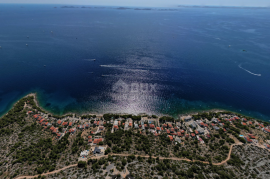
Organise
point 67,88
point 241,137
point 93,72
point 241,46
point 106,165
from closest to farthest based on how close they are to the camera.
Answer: point 106,165 → point 241,137 → point 67,88 → point 93,72 → point 241,46

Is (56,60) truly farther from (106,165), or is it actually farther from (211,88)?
(211,88)

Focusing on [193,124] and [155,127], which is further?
[193,124]

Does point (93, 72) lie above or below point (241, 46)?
below

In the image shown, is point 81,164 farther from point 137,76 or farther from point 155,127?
point 137,76

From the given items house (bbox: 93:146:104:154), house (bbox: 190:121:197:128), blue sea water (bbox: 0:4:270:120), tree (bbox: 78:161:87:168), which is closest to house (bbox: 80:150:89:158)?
house (bbox: 93:146:104:154)

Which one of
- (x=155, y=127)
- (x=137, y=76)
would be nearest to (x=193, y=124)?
(x=155, y=127)

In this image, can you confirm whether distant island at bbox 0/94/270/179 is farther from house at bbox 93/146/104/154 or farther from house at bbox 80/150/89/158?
house at bbox 93/146/104/154

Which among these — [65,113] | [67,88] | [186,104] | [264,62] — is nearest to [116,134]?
[65,113]

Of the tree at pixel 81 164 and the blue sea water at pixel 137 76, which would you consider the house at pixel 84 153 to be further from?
the blue sea water at pixel 137 76
